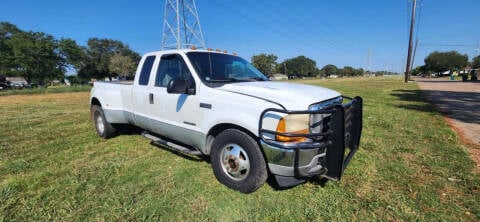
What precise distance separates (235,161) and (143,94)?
2.27m

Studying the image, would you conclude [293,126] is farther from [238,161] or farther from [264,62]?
[264,62]

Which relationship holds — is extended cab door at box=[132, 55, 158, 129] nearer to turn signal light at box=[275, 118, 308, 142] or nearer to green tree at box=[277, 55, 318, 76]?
turn signal light at box=[275, 118, 308, 142]

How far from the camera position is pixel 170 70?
4.00 meters

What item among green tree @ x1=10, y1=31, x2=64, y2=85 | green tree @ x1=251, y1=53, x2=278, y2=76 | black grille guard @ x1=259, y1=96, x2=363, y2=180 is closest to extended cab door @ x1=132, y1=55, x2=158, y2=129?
black grille guard @ x1=259, y1=96, x2=363, y2=180

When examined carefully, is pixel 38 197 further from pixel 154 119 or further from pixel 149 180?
pixel 154 119

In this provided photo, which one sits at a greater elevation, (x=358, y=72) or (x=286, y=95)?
(x=358, y=72)

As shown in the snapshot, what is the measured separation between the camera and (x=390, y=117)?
24.8ft

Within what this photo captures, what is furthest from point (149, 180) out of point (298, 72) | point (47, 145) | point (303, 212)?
point (298, 72)

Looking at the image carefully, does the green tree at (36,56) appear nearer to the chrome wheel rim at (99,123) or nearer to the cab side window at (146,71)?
the chrome wheel rim at (99,123)

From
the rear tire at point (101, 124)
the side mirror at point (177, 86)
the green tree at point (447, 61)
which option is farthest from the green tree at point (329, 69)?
the side mirror at point (177, 86)

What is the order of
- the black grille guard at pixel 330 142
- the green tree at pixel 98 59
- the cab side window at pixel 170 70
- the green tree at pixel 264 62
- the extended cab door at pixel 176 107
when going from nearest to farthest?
the black grille guard at pixel 330 142 < the extended cab door at pixel 176 107 < the cab side window at pixel 170 70 < the green tree at pixel 98 59 < the green tree at pixel 264 62

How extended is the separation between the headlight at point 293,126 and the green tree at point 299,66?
12214 cm

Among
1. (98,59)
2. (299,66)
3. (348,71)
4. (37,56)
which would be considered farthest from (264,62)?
(348,71)

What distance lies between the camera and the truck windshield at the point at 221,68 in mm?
3559
